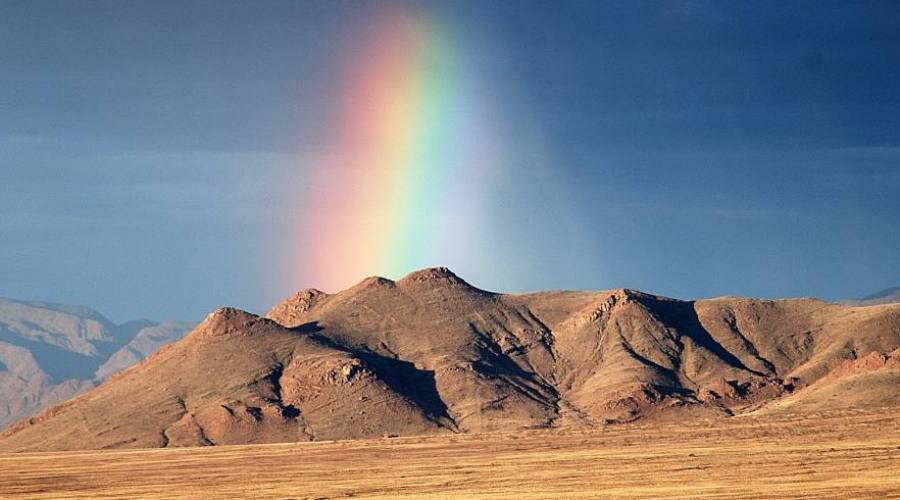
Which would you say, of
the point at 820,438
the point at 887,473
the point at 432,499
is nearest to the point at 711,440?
the point at 820,438

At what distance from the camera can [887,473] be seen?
95.6 meters

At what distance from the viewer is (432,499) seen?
93938 mm

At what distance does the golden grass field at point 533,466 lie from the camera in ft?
316

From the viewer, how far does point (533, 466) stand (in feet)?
412

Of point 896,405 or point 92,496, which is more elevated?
point 896,405

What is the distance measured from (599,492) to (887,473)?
Result: 75.7 feet

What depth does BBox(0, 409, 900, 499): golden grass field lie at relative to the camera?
316ft

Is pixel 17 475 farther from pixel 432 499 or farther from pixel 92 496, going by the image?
pixel 432 499

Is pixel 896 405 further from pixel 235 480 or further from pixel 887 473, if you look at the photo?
pixel 235 480

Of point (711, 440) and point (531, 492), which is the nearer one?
point (531, 492)

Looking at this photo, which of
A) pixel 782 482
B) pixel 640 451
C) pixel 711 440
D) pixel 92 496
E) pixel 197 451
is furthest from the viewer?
pixel 197 451

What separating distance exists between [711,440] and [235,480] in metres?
61.3

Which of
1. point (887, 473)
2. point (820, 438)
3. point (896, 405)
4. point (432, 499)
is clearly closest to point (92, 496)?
point (432, 499)

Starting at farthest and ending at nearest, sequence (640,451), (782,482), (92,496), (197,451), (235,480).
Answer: (197,451) < (640,451) < (235,480) < (92,496) < (782,482)
